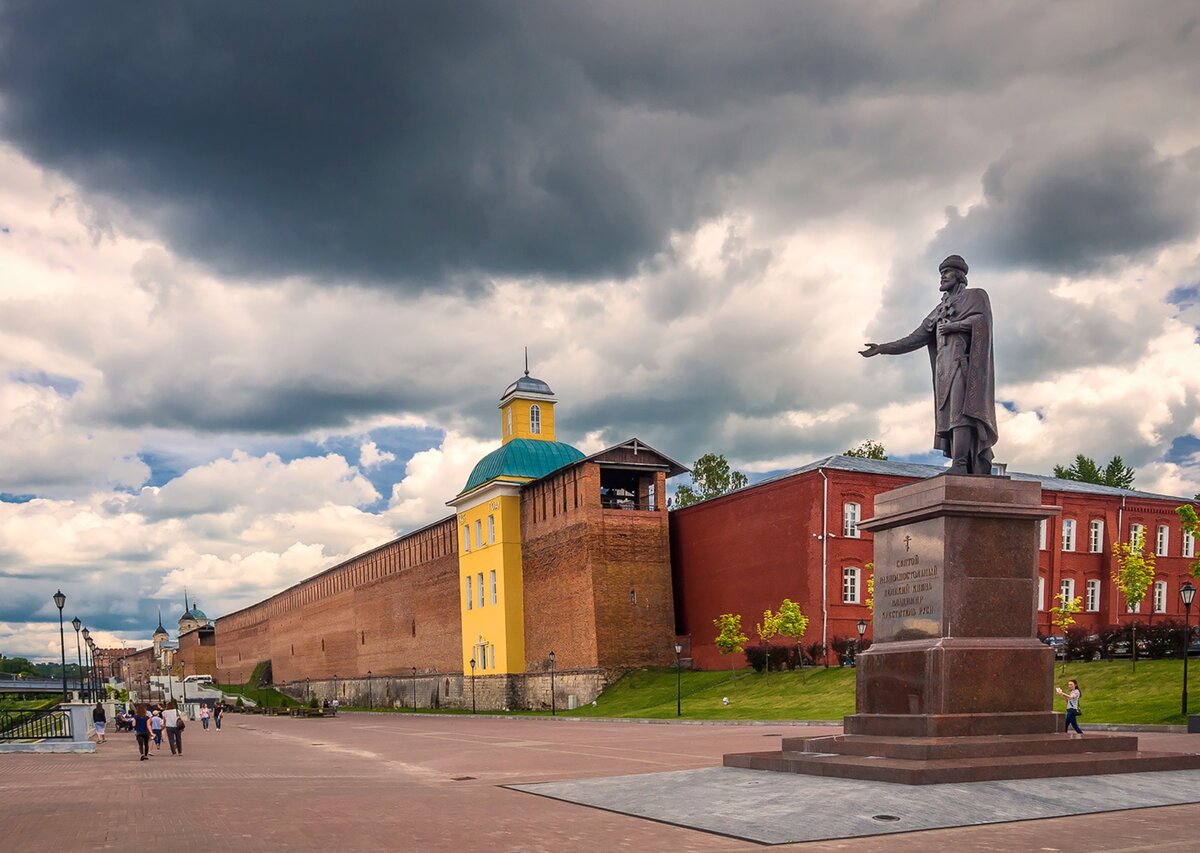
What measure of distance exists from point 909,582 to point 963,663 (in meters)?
1.33

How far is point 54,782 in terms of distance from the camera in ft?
63.6

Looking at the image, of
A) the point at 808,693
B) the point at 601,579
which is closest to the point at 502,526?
the point at 601,579

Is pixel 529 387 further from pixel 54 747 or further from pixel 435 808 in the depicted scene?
pixel 435 808

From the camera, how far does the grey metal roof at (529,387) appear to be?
67.0 m

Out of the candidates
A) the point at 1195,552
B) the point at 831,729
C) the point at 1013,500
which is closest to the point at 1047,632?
the point at 1195,552

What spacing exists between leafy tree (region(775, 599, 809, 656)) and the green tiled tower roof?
2002cm

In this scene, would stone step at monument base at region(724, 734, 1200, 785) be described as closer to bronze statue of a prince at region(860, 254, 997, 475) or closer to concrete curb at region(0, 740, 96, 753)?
bronze statue of a prince at region(860, 254, 997, 475)

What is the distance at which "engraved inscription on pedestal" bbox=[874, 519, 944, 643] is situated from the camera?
1338 cm

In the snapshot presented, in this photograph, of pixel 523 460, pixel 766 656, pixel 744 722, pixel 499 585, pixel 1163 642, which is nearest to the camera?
pixel 1163 642

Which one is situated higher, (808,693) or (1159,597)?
(1159,597)

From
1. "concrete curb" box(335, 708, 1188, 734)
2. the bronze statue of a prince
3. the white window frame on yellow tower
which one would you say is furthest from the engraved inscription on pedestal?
the white window frame on yellow tower

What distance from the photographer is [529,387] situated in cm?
6725

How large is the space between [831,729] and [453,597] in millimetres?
43552

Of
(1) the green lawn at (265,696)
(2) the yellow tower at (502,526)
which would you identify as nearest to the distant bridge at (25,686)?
(1) the green lawn at (265,696)
